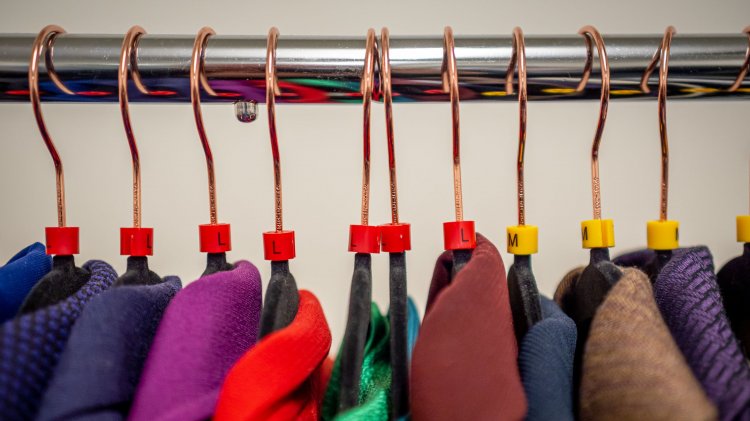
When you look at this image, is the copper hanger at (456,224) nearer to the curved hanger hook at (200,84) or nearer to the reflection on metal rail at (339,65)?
the reflection on metal rail at (339,65)

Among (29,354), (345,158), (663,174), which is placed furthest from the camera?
(345,158)

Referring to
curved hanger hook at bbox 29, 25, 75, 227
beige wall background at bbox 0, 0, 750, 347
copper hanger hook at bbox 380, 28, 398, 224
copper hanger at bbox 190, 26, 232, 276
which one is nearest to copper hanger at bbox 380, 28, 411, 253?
copper hanger hook at bbox 380, 28, 398, 224

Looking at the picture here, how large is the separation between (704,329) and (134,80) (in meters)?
0.39

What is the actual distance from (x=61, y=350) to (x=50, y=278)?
0.07 meters

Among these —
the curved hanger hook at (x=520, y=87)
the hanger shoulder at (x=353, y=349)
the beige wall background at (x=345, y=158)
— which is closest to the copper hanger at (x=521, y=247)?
the curved hanger hook at (x=520, y=87)

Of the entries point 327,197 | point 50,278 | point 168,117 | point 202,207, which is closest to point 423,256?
point 327,197

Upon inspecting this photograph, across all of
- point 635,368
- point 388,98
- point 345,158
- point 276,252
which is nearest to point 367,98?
point 388,98

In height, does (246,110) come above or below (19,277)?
above

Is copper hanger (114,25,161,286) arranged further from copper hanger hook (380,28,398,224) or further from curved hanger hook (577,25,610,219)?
curved hanger hook (577,25,610,219)

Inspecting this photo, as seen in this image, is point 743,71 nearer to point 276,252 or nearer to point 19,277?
point 276,252

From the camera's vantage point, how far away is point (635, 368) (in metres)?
0.27

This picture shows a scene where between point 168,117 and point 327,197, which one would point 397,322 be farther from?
point 168,117

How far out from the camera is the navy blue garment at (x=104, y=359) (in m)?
0.27

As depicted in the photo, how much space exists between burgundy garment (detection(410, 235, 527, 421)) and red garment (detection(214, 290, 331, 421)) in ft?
0.20
